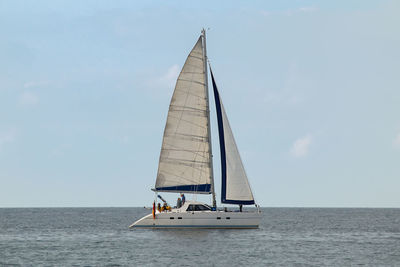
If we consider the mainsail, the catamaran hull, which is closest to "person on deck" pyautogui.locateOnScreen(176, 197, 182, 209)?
the catamaran hull

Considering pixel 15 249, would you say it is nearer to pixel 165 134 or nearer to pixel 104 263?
pixel 104 263

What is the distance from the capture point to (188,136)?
53188mm

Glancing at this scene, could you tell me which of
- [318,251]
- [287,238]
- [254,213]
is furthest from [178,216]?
[318,251]

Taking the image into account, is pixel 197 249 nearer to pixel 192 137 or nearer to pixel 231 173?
pixel 231 173

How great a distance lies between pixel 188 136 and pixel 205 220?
24.2ft

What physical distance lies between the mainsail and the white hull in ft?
5.45

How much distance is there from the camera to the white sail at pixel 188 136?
5303 cm

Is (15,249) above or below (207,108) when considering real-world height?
below

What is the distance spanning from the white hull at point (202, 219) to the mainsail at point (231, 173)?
166 centimetres

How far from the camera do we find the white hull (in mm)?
51500

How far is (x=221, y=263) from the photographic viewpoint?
122ft

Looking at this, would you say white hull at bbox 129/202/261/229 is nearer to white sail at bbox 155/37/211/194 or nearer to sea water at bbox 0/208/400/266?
sea water at bbox 0/208/400/266

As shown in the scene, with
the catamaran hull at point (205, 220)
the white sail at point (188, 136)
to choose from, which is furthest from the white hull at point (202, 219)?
the white sail at point (188, 136)

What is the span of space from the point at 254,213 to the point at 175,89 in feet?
41.6
